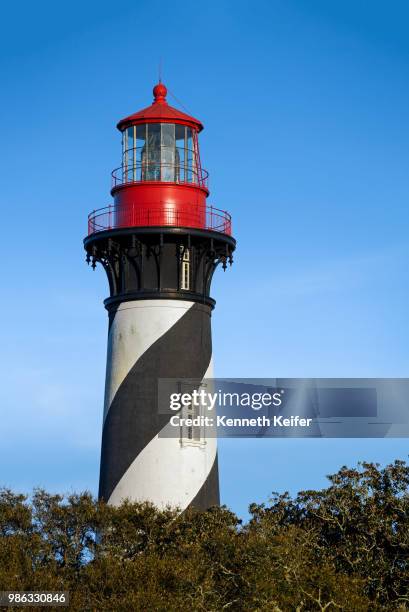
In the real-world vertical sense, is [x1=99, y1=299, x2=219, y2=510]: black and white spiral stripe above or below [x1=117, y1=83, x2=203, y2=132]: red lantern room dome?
below

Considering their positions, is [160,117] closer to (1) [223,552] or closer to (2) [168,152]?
(2) [168,152]

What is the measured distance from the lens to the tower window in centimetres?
4231

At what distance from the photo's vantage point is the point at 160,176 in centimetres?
4281

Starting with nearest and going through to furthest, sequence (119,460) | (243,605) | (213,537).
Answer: (243,605) < (213,537) < (119,460)

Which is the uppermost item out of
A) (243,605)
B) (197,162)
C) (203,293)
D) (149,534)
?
(197,162)

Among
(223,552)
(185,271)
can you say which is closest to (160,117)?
(185,271)

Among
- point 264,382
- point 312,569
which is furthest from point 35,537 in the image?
point 264,382

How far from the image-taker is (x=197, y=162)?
43.6 meters

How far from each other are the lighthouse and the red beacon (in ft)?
0.10

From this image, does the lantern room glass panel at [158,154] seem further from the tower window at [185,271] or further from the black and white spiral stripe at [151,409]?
the black and white spiral stripe at [151,409]

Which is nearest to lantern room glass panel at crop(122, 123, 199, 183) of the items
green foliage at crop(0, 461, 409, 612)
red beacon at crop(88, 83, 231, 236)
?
red beacon at crop(88, 83, 231, 236)

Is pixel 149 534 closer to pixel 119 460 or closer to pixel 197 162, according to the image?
pixel 119 460

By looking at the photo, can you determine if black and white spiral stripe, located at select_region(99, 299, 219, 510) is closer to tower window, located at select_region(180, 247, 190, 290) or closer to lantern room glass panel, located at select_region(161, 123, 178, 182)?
tower window, located at select_region(180, 247, 190, 290)

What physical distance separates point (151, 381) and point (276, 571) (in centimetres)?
1040
